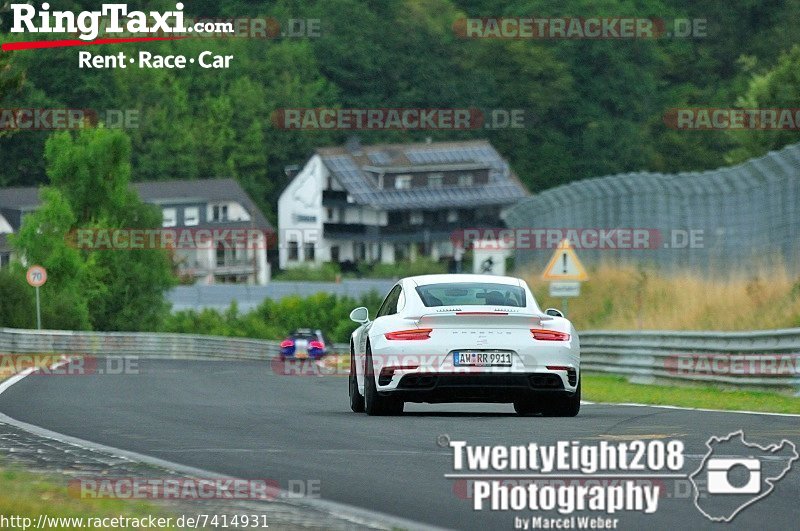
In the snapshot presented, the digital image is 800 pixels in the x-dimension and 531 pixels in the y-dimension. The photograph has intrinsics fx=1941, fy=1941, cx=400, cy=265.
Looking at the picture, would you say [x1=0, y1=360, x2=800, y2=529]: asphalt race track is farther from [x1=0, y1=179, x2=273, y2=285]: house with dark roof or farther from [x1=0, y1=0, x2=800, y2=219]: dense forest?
[x1=0, y1=0, x2=800, y2=219]: dense forest

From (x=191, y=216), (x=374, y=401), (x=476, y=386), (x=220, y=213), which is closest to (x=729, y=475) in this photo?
(x=476, y=386)

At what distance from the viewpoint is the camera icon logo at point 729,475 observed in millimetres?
9961

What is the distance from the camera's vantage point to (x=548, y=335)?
16.3 meters

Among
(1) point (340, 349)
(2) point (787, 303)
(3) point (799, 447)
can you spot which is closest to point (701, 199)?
(2) point (787, 303)

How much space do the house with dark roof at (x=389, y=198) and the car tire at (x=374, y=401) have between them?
115496mm

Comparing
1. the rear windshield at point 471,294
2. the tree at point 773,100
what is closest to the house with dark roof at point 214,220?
the tree at point 773,100

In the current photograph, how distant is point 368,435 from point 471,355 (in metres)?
2.19

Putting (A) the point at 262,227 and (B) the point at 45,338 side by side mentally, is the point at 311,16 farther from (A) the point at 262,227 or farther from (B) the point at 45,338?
(B) the point at 45,338

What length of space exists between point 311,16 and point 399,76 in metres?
9.21

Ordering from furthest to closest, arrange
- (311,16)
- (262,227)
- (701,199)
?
(311,16)
(262,227)
(701,199)

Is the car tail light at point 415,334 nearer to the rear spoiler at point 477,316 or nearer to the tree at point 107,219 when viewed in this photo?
the rear spoiler at point 477,316

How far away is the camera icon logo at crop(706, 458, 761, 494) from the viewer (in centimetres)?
996

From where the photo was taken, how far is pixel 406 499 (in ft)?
31.8

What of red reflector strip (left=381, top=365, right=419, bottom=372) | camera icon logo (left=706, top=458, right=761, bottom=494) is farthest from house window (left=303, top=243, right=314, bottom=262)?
camera icon logo (left=706, top=458, right=761, bottom=494)
